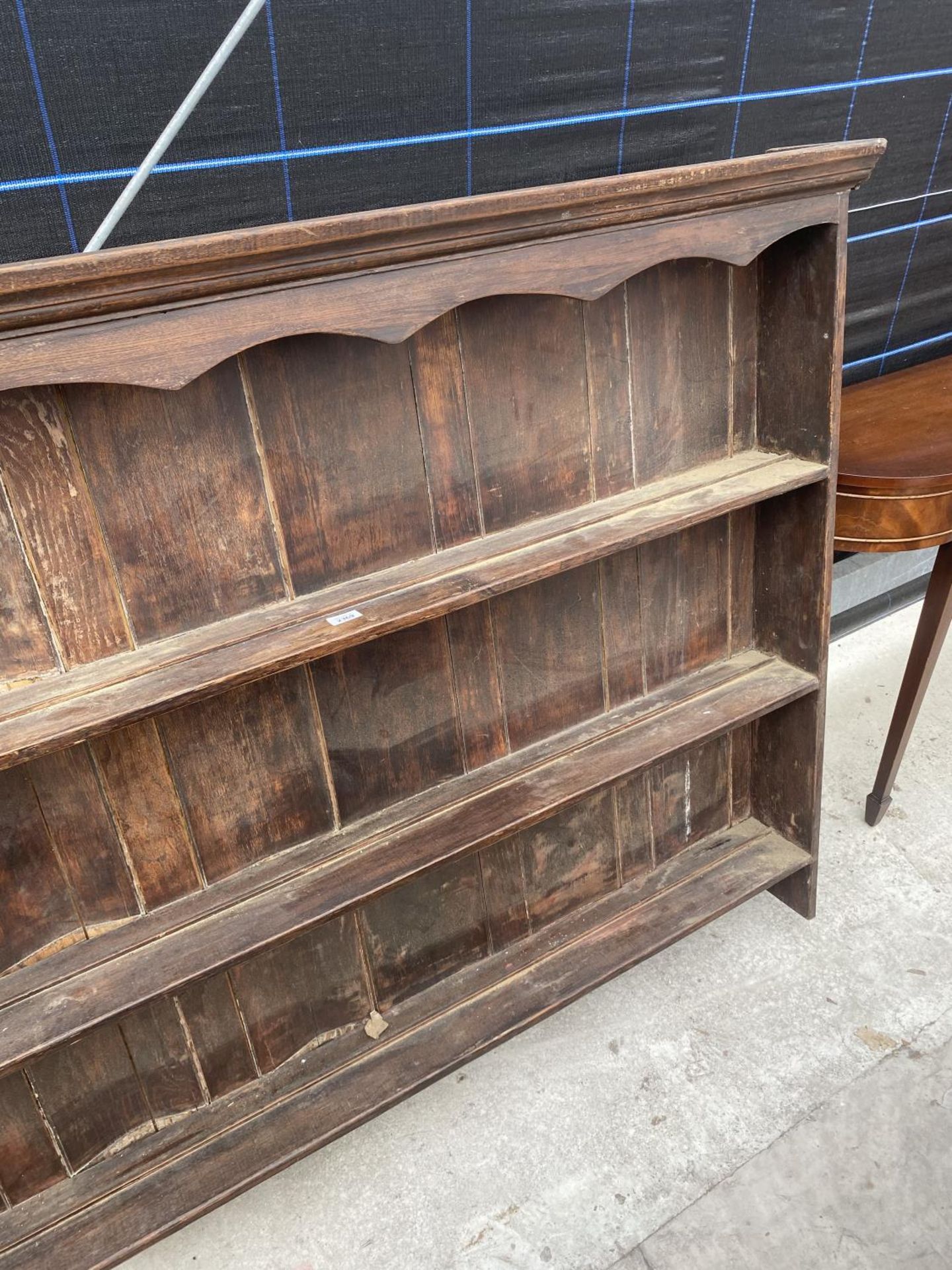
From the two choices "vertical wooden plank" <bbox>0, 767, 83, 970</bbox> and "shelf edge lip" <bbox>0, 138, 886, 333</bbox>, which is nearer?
"shelf edge lip" <bbox>0, 138, 886, 333</bbox>

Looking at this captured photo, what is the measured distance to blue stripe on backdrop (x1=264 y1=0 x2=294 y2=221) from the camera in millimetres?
1250

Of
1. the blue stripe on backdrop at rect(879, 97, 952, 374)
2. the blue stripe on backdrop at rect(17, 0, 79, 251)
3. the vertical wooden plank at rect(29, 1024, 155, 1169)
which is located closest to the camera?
the blue stripe on backdrop at rect(17, 0, 79, 251)

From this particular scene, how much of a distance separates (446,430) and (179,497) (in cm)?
39

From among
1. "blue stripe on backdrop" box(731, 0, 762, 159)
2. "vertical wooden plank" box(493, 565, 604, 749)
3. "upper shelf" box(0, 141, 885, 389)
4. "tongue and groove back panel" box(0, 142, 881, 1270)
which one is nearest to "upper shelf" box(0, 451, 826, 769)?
"tongue and groove back panel" box(0, 142, 881, 1270)

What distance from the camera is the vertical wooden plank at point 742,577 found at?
5.74ft

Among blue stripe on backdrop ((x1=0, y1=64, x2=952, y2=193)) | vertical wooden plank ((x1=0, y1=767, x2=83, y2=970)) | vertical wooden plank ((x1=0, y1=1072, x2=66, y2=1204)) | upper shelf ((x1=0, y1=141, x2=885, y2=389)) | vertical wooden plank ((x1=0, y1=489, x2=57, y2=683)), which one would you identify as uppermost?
blue stripe on backdrop ((x1=0, y1=64, x2=952, y2=193))

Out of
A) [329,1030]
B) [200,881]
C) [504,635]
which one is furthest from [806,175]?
[329,1030]

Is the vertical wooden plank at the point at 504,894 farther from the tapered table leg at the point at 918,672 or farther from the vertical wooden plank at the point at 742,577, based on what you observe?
the tapered table leg at the point at 918,672

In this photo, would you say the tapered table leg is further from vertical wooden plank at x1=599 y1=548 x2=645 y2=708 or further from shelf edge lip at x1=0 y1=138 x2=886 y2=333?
shelf edge lip at x1=0 y1=138 x2=886 y2=333

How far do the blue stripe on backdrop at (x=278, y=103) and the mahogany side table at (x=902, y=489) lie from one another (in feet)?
3.47

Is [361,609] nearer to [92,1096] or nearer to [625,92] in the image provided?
[92,1096]

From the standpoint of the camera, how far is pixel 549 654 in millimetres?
1641

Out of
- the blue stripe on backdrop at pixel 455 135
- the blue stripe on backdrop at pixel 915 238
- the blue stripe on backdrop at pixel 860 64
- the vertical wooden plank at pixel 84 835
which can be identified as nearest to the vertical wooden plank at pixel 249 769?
the vertical wooden plank at pixel 84 835

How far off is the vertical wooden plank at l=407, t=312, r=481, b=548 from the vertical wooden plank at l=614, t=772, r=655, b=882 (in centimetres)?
65
